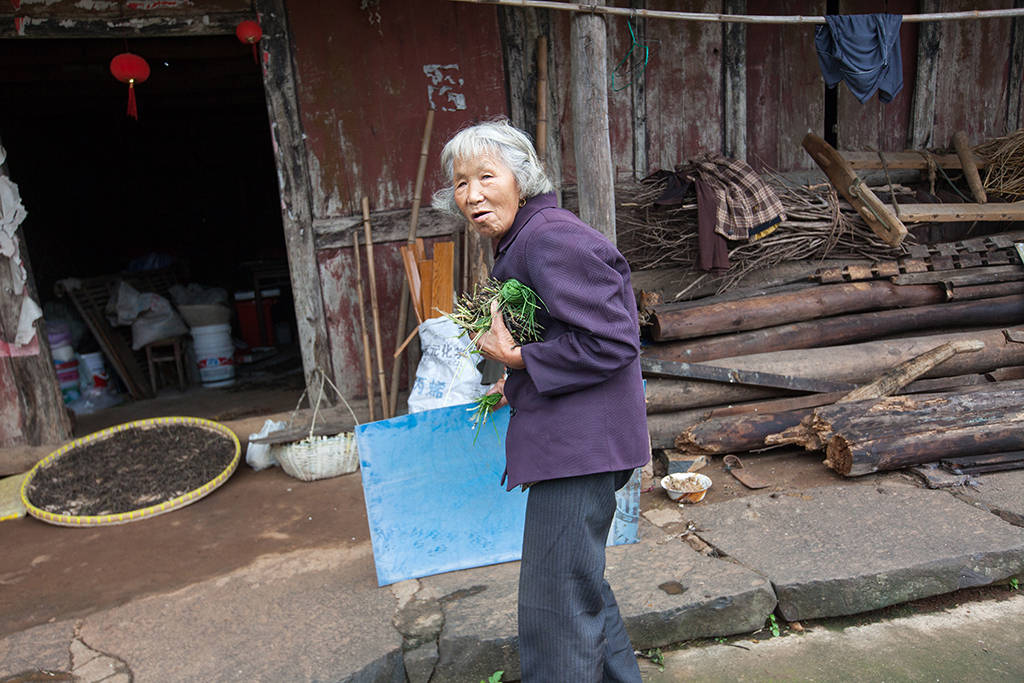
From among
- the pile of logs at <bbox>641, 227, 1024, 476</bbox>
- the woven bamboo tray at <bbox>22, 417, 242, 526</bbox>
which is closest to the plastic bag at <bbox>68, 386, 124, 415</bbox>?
the woven bamboo tray at <bbox>22, 417, 242, 526</bbox>

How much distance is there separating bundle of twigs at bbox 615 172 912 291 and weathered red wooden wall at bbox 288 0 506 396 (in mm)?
1272

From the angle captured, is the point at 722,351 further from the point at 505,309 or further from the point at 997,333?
A: the point at 505,309

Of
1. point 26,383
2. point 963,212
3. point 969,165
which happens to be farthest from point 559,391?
point 969,165

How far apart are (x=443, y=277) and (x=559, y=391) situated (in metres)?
2.89

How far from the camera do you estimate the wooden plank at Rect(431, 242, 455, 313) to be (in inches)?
181

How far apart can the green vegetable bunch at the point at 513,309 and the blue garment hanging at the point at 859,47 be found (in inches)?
142

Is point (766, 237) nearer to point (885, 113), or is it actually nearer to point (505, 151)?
point (885, 113)

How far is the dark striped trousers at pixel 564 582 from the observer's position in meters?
1.88

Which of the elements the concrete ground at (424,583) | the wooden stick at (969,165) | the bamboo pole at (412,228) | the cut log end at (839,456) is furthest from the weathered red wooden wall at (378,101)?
the wooden stick at (969,165)

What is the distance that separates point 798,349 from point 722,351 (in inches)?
22.5

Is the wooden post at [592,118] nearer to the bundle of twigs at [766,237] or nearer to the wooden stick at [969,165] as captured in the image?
the bundle of twigs at [766,237]

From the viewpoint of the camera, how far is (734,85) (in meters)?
5.37

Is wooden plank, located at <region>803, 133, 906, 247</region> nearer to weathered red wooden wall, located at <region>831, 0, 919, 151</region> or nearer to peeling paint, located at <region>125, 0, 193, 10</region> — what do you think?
weathered red wooden wall, located at <region>831, 0, 919, 151</region>

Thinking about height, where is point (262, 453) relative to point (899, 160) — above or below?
below
